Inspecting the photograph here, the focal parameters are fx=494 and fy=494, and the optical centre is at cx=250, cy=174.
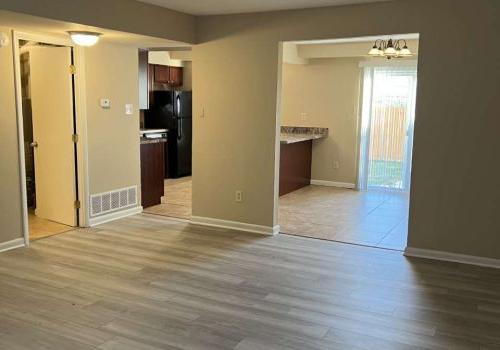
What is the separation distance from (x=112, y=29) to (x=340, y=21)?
2.19 m

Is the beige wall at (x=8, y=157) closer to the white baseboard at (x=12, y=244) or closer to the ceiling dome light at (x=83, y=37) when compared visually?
the white baseboard at (x=12, y=244)

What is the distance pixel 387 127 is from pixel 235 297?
5311mm

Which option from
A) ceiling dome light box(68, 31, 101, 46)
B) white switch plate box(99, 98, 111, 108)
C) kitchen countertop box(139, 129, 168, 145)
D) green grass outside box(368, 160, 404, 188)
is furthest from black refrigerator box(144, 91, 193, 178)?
ceiling dome light box(68, 31, 101, 46)

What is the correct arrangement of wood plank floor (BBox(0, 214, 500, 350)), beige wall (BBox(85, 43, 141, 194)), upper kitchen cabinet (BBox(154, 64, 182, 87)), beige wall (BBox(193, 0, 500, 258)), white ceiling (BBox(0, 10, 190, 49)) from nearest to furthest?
wood plank floor (BBox(0, 214, 500, 350))
white ceiling (BBox(0, 10, 190, 49))
beige wall (BBox(193, 0, 500, 258))
beige wall (BBox(85, 43, 141, 194))
upper kitchen cabinet (BBox(154, 64, 182, 87))

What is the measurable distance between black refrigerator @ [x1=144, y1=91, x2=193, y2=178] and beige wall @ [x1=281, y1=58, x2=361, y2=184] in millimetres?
1971

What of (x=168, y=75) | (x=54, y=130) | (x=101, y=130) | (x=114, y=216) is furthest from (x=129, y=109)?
(x=168, y=75)

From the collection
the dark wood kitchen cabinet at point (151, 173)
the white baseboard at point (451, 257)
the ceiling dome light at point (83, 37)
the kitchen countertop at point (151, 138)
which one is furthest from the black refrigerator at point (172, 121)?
the white baseboard at point (451, 257)

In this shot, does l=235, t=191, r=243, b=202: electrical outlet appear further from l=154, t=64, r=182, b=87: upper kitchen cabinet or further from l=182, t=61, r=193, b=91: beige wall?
l=182, t=61, r=193, b=91: beige wall

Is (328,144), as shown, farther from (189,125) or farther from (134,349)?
(134,349)

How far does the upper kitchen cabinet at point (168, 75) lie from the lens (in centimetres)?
940

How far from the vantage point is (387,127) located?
320 inches

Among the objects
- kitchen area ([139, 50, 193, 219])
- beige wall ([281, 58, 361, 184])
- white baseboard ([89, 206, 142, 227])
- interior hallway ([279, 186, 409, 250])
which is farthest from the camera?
kitchen area ([139, 50, 193, 219])

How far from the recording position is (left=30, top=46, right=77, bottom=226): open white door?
5473 mm

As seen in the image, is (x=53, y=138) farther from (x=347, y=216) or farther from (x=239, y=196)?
(x=347, y=216)
